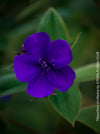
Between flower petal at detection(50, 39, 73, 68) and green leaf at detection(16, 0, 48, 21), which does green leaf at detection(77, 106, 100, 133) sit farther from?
green leaf at detection(16, 0, 48, 21)

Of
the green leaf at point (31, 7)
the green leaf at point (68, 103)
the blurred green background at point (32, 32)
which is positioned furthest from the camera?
the blurred green background at point (32, 32)

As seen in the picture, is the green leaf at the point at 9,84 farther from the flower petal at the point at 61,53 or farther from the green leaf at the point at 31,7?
the green leaf at the point at 31,7

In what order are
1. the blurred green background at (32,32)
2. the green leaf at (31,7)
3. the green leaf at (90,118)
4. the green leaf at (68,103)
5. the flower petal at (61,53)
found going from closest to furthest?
the flower petal at (61,53)
the green leaf at (68,103)
the green leaf at (90,118)
the green leaf at (31,7)
the blurred green background at (32,32)

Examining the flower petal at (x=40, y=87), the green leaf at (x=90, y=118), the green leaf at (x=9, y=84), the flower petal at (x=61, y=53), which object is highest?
the flower petal at (x=61, y=53)

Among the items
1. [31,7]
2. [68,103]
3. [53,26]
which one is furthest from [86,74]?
[31,7]

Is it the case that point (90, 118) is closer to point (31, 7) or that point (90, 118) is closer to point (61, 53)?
point (61, 53)

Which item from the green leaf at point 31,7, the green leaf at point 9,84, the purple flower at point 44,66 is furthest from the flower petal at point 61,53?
the green leaf at point 31,7

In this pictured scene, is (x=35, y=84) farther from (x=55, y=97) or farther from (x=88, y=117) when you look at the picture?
(x=88, y=117)

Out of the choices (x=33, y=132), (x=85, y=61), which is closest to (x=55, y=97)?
(x=33, y=132)
